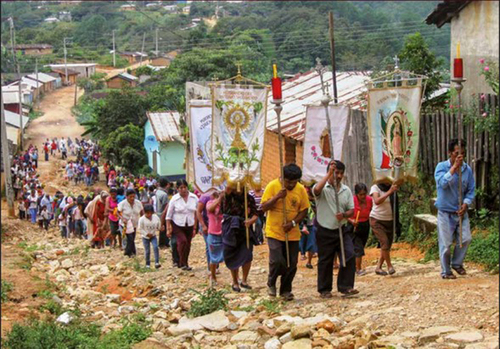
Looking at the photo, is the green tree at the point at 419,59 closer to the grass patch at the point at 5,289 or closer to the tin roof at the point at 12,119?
the grass patch at the point at 5,289

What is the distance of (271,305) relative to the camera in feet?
31.7

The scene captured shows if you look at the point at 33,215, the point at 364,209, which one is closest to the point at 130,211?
the point at 364,209

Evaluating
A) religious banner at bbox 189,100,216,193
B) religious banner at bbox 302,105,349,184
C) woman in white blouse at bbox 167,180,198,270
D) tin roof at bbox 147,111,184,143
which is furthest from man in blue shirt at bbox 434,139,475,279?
tin roof at bbox 147,111,184,143

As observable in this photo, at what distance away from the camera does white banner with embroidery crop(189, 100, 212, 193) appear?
11.7 m

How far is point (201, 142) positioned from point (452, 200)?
3656 mm

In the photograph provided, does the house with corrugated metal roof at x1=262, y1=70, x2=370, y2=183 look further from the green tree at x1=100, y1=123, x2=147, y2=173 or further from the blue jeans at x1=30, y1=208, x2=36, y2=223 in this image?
the green tree at x1=100, y1=123, x2=147, y2=173

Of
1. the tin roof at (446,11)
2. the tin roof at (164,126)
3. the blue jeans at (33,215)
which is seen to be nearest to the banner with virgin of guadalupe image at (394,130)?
the tin roof at (446,11)

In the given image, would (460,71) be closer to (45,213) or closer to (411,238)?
(411,238)

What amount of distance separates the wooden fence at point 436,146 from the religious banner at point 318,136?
249 mm

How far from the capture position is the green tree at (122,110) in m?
44.5

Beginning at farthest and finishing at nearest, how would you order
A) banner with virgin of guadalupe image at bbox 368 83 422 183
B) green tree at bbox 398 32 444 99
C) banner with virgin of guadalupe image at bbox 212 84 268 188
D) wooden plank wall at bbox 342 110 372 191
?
1. green tree at bbox 398 32 444 99
2. wooden plank wall at bbox 342 110 372 191
3. banner with virgin of guadalupe image at bbox 368 83 422 183
4. banner with virgin of guadalupe image at bbox 212 84 268 188

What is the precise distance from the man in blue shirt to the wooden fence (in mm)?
1098

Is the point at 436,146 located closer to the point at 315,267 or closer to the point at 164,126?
the point at 315,267

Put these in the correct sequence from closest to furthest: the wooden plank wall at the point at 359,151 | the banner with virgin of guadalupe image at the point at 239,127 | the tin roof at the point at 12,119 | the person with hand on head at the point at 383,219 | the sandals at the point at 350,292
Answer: the sandals at the point at 350,292 → the banner with virgin of guadalupe image at the point at 239,127 → the person with hand on head at the point at 383,219 → the wooden plank wall at the point at 359,151 → the tin roof at the point at 12,119
